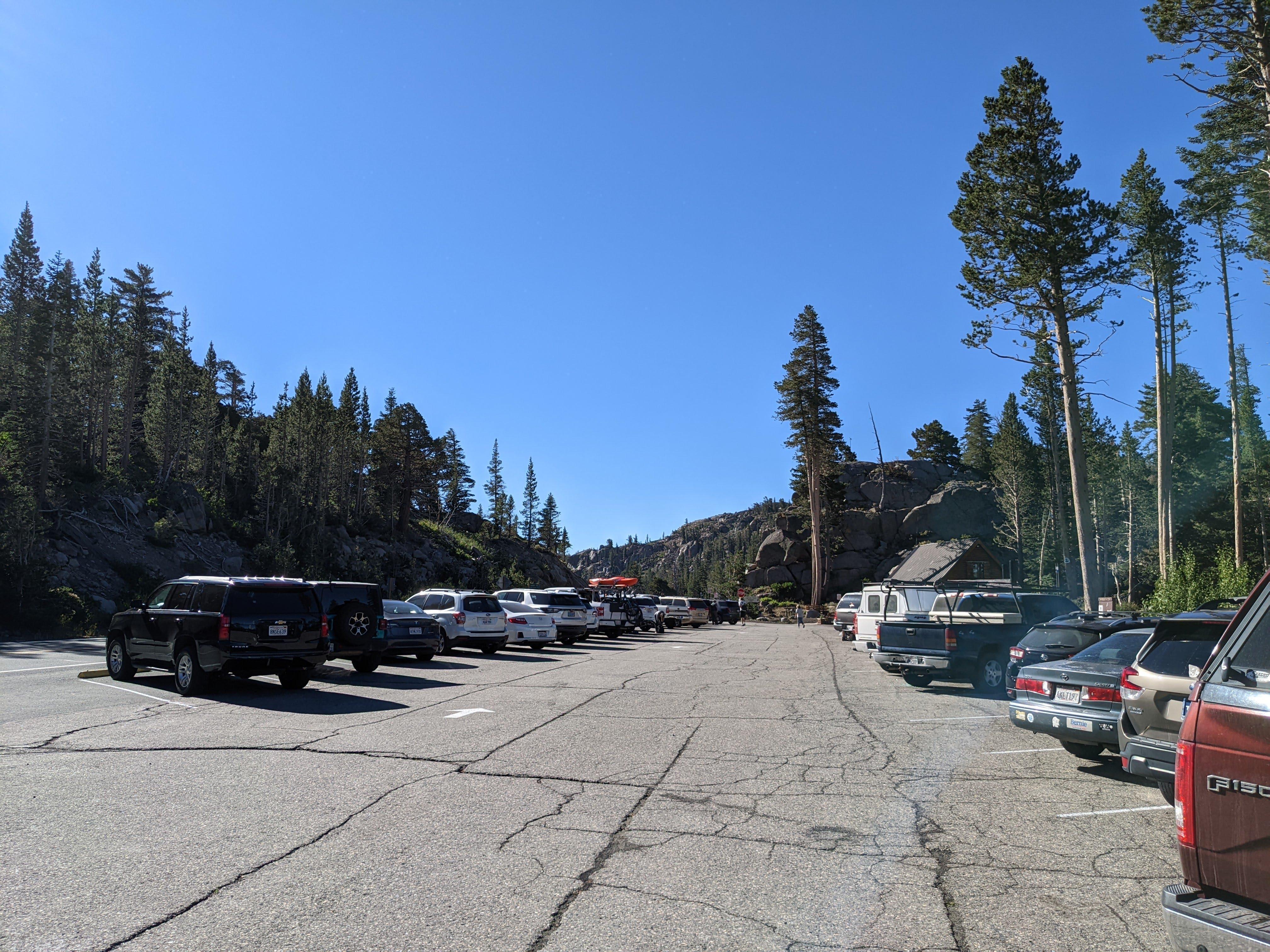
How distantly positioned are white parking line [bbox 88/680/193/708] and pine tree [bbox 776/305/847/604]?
173ft

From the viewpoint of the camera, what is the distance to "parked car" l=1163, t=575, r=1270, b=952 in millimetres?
2869

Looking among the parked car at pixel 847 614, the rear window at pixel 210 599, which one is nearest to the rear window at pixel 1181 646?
the rear window at pixel 210 599

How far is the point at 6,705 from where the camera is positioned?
35.9 ft

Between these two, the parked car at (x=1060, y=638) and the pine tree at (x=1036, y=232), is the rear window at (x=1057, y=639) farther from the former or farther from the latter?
the pine tree at (x=1036, y=232)

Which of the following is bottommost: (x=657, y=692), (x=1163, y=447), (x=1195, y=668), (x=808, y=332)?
(x=657, y=692)

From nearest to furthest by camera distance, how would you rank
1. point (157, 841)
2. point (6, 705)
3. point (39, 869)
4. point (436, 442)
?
point (39, 869)
point (157, 841)
point (6, 705)
point (436, 442)

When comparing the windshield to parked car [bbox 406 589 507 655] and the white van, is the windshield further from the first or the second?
the white van

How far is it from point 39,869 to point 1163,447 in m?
39.0

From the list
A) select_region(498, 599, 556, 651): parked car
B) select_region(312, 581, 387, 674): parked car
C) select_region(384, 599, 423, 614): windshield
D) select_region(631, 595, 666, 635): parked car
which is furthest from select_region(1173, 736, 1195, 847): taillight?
select_region(631, 595, 666, 635): parked car

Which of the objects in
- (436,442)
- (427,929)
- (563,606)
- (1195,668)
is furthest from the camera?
(436,442)

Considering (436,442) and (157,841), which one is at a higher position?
(436,442)

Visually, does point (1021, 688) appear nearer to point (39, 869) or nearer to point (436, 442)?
point (39, 869)

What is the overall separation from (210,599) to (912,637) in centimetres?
1211

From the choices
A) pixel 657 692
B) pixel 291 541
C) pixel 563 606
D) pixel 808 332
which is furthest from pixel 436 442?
pixel 657 692
